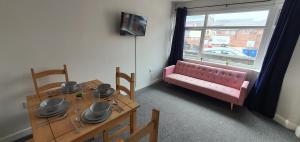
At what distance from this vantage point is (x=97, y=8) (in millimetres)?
2221

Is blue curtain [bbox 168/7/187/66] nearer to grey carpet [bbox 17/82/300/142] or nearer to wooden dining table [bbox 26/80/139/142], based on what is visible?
grey carpet [bbox 17/82/300/142]

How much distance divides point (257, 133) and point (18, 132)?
3297mm

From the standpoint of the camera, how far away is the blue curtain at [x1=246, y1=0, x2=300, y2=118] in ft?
6.66

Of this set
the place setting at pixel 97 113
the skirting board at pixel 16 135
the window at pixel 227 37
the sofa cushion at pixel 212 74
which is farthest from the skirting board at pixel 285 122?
the skirting board at pixel 16 135

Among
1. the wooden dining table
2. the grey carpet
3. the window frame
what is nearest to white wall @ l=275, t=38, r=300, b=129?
the grey carpet

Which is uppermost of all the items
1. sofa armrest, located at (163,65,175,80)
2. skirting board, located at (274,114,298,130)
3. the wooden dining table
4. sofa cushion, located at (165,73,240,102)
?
the wooden dining table

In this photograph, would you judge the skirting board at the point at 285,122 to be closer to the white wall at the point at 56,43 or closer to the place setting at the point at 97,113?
the place setting at the point at 97,113

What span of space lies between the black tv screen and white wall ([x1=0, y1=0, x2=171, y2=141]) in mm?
131

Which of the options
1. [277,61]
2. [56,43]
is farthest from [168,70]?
[56,43]

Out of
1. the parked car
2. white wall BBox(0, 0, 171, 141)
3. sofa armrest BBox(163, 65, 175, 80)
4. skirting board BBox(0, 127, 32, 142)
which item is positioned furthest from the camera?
sofa armrest BBox(163, 65, 175, 80)

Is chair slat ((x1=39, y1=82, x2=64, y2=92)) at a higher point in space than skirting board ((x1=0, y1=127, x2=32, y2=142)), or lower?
higher

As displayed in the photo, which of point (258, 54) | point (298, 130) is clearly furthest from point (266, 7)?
point (298, 130)

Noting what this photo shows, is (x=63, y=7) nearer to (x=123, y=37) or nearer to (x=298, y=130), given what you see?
(x=123, y=37)

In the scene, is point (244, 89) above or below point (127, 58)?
below
